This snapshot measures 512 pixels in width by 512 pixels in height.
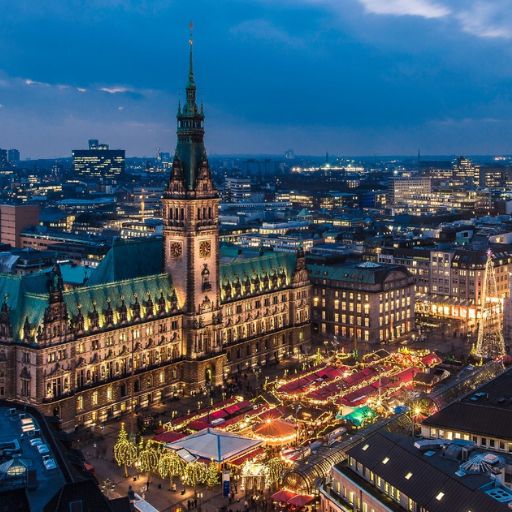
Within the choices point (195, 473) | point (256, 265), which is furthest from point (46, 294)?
point (256, 265)

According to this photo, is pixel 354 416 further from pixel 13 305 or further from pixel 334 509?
pixel 13 305

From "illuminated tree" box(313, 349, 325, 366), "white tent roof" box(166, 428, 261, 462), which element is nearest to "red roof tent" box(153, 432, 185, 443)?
"white tent roof" box(166, 428, 261, 462)

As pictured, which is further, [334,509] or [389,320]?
[389,320]

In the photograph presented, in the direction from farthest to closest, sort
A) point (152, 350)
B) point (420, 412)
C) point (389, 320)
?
point (389, 320) < point (152, 350) < point (420, 412)

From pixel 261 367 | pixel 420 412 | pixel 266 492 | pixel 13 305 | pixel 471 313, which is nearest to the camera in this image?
pixel 266 492

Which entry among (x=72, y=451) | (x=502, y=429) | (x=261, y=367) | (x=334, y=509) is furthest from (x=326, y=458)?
(x=261, y=367)

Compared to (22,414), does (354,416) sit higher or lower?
lower

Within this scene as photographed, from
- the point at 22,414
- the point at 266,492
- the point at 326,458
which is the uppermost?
the point at 22,414

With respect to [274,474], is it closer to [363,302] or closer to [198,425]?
[198,425]
